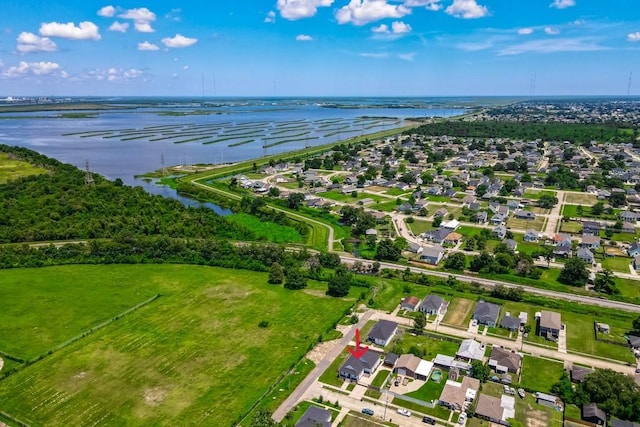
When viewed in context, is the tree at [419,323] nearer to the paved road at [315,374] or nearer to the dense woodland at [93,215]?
the paved road at [315,374]

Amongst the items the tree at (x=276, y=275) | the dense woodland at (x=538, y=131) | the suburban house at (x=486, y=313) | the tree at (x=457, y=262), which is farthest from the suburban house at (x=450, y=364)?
the dense woodland at (x=538, y=131)

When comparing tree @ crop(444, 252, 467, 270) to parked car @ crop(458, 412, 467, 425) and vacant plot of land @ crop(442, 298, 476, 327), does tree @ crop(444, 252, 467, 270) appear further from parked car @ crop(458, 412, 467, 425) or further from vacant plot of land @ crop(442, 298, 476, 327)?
parked car @ crop(458, 412, 467, 425)

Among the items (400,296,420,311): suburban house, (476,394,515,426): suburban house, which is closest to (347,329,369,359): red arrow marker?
(400,296,420,311): suburban house

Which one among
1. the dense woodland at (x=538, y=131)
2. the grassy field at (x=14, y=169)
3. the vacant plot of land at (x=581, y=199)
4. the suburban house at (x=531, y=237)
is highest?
the dense woodland at (x=538, y=131)

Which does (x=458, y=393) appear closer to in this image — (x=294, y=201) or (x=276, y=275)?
(x=276, y=275)

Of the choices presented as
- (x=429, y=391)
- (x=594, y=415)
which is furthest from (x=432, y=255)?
(x=594, y=415)

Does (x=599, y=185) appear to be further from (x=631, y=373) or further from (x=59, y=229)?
(x=59, y=229)

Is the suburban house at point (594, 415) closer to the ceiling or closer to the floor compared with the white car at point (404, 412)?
closer to the ceiling
